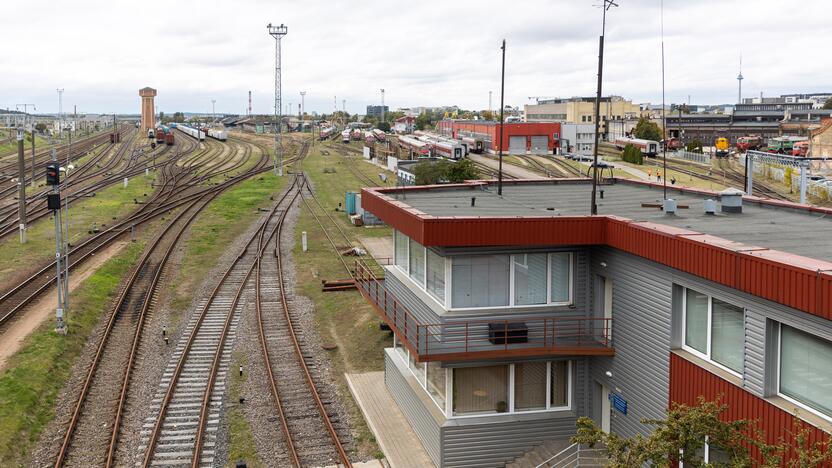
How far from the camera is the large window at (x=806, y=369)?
36.7 feet

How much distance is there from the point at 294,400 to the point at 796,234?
13029 millimetres

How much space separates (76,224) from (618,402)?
40983 millimetres

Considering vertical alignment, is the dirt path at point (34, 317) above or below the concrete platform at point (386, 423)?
above

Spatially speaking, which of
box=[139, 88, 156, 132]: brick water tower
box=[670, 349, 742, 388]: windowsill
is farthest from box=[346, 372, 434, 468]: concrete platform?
box=[139, 88, 156, 132]: brick water tower

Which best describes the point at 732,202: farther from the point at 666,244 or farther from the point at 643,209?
the point at 666,244

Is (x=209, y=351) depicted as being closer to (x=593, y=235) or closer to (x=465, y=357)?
(x=465, y=357)

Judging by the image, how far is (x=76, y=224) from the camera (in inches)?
1923

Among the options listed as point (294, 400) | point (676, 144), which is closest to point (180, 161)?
point (676, 144)

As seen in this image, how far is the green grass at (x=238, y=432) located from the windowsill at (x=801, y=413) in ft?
36.0

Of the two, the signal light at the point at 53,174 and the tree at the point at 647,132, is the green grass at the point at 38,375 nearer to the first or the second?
the signal light at the point at 53,174

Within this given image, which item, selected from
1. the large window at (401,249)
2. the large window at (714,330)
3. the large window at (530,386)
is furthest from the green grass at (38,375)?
the large window at (714,330)

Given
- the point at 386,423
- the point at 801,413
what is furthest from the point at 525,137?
the point at 801,413

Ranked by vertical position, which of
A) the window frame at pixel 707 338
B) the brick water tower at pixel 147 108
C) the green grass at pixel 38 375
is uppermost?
the brick water tower at pixel 147 108

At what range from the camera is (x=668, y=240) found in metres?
13.9
